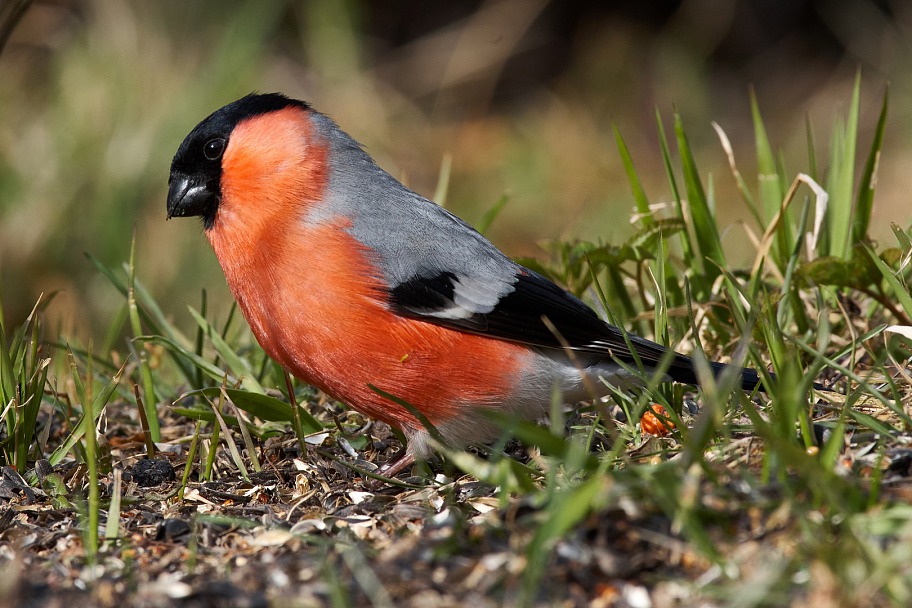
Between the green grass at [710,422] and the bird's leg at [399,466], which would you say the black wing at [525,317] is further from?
the bird's leg at [399,466]

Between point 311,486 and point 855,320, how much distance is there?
195 centimetres

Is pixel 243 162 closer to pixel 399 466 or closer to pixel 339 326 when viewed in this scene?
pixel 339 326

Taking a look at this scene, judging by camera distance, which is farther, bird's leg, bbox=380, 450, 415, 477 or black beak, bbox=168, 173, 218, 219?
black beak, bbox=168, 173, 218, 219

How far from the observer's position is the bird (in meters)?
2.99

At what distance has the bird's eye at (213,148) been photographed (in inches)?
136

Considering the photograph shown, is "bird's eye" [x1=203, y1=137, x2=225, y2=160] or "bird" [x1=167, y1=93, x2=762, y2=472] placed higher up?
"bird's eye" [x1=203, y1=137, x2=225, y2=160]

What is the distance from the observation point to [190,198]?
3428 mm

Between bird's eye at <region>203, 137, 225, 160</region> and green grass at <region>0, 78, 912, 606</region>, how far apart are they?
0.52m

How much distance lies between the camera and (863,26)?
8.73 m

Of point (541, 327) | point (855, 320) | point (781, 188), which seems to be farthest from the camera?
point (781, 188)

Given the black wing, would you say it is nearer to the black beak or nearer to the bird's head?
the bird's head

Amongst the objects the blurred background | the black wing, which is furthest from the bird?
the blurred background

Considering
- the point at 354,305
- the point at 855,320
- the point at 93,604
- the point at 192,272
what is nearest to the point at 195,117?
the point at 192,272

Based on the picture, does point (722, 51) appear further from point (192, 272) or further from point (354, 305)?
point (354, 305)
